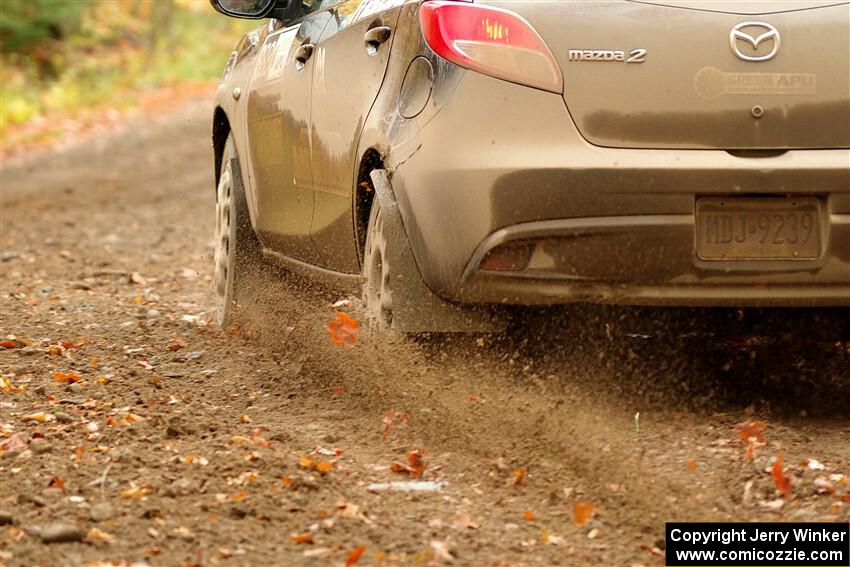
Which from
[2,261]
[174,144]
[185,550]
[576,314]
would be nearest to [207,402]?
[576,314]

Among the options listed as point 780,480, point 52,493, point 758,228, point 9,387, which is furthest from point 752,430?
point 9,387

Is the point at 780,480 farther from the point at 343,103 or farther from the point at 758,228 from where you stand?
the point at 343,103

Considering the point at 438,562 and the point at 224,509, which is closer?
the point at 438,562

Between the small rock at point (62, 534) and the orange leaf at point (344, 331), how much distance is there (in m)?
1.89

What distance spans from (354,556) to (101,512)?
2.47 feet

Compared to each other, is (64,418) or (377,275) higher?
(377,275)

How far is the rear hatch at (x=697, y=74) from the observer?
4.22 metres

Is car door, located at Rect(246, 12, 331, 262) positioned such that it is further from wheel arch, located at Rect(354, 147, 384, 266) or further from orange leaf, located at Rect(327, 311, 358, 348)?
wheel arch, located at Rect(354, 147, 384, 266)

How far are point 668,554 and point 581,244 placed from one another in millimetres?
1046

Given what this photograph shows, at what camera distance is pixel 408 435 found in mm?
4609

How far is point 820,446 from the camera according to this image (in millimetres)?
4508

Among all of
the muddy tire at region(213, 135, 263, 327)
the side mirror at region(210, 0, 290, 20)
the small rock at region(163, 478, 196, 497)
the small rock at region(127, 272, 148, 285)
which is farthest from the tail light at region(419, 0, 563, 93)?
the small rock at region(127, 272, 148, 285)

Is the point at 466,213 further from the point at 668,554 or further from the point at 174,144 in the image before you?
the point at 174,144

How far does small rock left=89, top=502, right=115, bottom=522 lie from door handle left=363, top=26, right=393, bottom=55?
188cm
